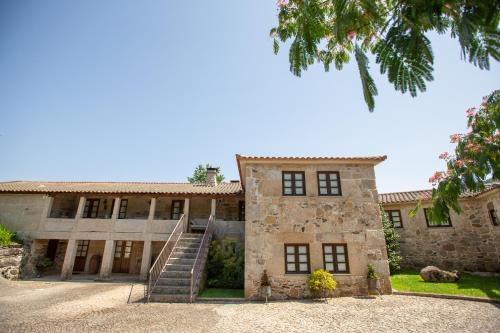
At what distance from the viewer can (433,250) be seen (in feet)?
49.0

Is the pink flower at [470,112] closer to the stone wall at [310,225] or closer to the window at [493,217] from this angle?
the stone wall at [310,225]

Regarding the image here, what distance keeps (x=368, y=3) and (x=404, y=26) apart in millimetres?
345

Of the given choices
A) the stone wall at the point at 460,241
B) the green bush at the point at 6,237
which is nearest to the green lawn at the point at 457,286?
the stone wall at the point at 460,241

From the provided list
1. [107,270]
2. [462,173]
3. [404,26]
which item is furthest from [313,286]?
[107,270]

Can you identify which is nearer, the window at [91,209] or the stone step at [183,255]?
the stone step at [183,255]

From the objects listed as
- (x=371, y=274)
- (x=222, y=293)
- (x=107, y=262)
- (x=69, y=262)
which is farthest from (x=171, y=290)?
(x=69, y=262)

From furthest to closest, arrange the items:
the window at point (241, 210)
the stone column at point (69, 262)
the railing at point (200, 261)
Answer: the window at point (241, 210) < the stone column at point (69, 262) < the railing at point (200, 261)

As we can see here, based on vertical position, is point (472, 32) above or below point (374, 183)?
below

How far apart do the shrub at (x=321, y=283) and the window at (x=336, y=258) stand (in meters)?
0.60

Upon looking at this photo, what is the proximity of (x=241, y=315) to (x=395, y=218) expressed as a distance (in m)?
13.5

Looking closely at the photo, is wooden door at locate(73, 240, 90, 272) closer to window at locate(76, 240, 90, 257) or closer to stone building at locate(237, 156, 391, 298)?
window at locate(76, 240, 90, 257)

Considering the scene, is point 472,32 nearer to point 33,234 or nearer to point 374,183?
point 374,183

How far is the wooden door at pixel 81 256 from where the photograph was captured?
1722 centimetres

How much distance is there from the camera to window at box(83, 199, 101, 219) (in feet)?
57.3
